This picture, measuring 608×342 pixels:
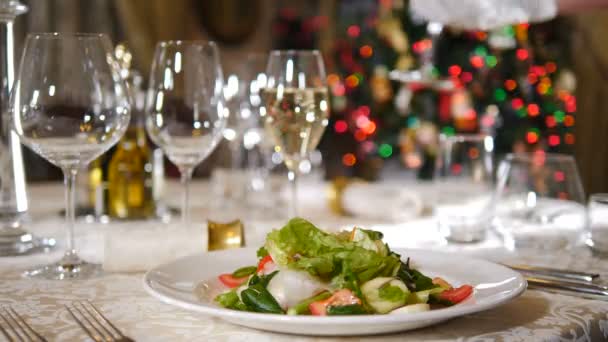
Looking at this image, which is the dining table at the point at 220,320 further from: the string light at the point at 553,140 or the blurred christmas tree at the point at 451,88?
the string light at the point at 553,140

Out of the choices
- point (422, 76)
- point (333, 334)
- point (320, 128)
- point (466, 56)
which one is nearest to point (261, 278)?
point (333, 334)

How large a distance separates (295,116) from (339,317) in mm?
612

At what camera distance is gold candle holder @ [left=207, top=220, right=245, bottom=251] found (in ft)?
4.03

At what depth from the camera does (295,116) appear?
1.31 m

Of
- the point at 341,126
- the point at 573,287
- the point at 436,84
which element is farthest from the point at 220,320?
the point at 341,126

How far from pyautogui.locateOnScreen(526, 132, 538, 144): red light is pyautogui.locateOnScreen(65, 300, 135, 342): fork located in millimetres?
4331

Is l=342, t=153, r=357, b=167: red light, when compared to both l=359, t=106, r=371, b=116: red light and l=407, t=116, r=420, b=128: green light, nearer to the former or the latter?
l=359, t=106, r=371, b=116: red light

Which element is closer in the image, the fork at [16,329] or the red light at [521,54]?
the fork at [16,329]

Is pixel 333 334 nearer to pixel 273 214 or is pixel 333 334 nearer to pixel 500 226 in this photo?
pixel 500 226

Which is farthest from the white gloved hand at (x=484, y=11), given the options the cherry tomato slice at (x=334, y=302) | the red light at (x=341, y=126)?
the red light at (x=341, y=126)

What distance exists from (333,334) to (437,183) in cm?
72

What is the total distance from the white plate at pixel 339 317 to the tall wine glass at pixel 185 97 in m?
0.24

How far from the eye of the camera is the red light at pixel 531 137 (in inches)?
195

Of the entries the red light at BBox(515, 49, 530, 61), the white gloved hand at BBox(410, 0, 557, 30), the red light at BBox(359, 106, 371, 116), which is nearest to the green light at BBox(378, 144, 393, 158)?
the red light at BBox(359, 106, 371, 116)
